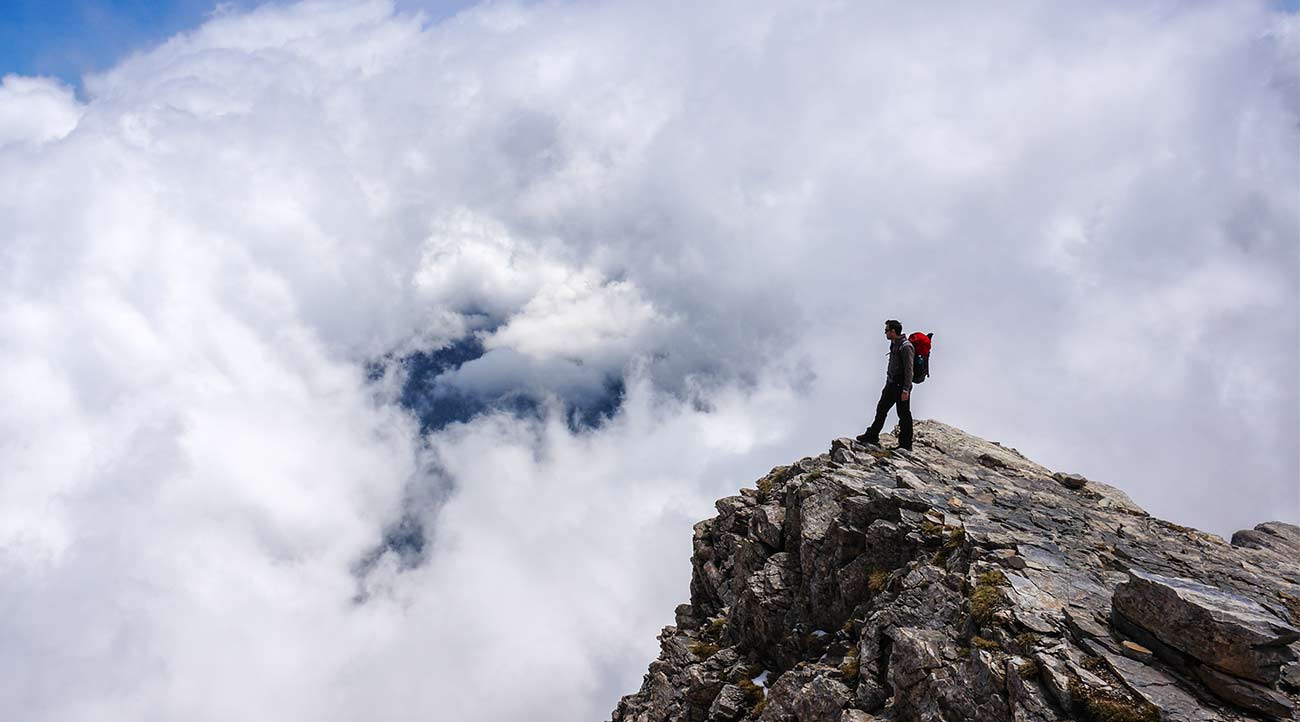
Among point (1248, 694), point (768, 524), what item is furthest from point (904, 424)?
point (1248, 694)

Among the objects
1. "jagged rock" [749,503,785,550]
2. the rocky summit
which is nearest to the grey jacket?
the rocky summit

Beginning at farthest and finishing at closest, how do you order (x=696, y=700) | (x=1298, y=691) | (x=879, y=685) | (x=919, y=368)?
(x=919, y=368) → (x=696, y=700) → (x=879, y=685) → (x=1298, y=691)

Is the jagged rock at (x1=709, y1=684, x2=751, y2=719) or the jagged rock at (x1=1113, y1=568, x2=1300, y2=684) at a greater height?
the jagged rock at (x1=709, y1=684, x2=751, y2=719)

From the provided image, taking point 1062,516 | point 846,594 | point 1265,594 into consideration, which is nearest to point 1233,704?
point 1265,594

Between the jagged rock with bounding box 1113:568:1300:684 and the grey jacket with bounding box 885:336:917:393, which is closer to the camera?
the jagged rock with bounding box 1113:568:1300:684

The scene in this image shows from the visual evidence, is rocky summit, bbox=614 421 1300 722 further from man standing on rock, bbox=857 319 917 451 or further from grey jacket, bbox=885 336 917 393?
grey jacket, bbox=885 336 917 393

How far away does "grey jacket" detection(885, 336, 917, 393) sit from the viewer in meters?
26.5

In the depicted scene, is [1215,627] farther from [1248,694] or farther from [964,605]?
[964,605]

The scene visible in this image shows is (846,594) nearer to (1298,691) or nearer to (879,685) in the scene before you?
(879,685)

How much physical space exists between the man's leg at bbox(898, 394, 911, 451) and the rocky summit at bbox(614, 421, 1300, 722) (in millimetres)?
486

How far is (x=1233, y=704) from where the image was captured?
13320mm

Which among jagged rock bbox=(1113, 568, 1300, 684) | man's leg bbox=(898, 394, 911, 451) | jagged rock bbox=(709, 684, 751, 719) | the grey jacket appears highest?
the grey jacket

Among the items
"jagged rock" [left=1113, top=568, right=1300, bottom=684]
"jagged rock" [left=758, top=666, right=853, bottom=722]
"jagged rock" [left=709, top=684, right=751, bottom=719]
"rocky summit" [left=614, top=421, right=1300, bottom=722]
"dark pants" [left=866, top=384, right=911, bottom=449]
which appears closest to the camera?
"jagged rock" [left=1113, top=568, right=1300, bottom=684]

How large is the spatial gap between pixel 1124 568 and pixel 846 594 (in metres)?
8.44
